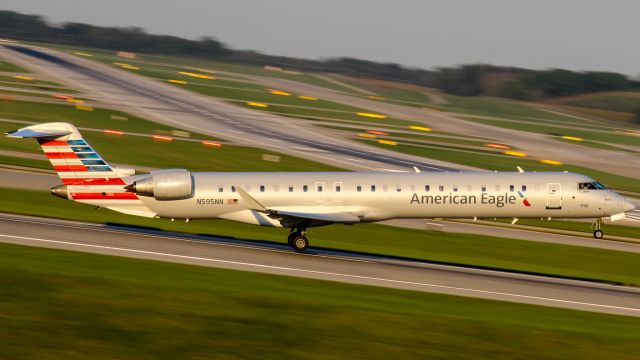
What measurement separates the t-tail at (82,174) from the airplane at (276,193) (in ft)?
0.13

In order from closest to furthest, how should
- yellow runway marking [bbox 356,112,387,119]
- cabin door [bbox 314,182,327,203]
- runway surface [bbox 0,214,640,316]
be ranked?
1. runway surface [bbox 0,214,640,316]
2. cabin door [bbox 314,182,327,203]
3. yellow runway marking [bbox 356,112,387,119]

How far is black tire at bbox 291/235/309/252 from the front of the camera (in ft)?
120

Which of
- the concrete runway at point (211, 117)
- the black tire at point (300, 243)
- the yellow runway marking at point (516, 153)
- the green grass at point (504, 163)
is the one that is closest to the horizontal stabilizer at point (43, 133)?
the black tire at point (300, 243)

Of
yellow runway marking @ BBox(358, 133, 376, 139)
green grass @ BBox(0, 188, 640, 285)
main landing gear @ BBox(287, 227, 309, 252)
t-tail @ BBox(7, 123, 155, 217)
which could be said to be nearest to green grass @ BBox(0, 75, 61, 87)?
yellow runway marking @ BBox(358, 133, 376, 139)

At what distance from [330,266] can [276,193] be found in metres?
4.38

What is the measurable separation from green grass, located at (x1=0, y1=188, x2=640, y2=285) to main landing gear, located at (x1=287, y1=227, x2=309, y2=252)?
3.31 metres

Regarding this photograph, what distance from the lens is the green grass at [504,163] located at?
78.7 m

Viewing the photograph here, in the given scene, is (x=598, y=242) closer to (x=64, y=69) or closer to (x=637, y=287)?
(x=637, y=287)

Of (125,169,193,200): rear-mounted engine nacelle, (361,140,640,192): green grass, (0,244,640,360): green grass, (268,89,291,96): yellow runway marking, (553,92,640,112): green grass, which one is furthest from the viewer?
(553,92,640,112): green grass

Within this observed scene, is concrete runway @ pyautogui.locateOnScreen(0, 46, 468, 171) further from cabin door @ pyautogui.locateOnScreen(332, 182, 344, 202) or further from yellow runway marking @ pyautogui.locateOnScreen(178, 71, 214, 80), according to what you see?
cabin door @ pyautogui.locateOnScreen(332, 182, 344, 202)

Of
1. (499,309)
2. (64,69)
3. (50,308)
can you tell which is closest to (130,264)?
(50,308)

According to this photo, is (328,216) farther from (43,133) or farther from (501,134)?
(501,134)

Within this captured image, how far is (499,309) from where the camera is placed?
2816cm

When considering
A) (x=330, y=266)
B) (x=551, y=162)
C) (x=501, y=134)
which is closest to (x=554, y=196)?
(x=330, y=266)
